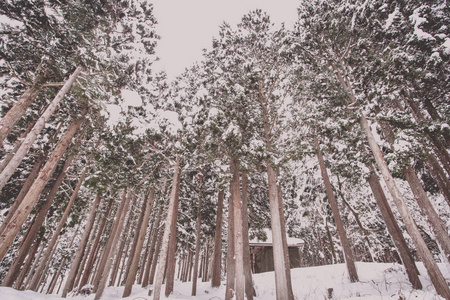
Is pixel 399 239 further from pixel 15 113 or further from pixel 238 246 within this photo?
pixel 15 113

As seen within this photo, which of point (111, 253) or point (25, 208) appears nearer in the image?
point (25, 208)

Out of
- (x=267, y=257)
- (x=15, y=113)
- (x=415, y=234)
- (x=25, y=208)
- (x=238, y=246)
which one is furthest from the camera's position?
(x=267, y=257)

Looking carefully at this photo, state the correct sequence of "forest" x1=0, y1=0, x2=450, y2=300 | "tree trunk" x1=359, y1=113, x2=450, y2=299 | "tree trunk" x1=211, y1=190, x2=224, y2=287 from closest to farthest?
1. "tree trunk" x1=359, y1=113, x2=450, y2=299
2. "forest" x1=0, y1=0, x2=450, y2=300
3. "tree trunk" x1=211, y1=190, x2=224, y2=287

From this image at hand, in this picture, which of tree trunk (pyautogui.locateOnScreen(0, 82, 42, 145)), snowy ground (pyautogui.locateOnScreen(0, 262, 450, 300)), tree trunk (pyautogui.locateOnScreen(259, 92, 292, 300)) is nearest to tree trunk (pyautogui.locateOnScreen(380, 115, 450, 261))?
snowy ground (pyautogui.locateOnScreen(0, 262, 450, 300))

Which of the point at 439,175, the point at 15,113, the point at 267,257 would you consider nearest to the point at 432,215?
the point at 439,175

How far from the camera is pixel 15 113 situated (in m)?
7.39

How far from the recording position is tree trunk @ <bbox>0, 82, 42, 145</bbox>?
7.13m

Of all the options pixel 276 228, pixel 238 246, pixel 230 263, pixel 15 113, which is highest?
pixel 15 113

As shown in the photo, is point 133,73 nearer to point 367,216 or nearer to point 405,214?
point 405,214

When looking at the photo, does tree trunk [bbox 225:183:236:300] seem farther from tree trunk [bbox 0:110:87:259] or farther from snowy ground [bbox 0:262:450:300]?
tree trunk [bbox 0:110:87:259]

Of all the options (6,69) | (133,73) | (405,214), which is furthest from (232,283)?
(6,69)

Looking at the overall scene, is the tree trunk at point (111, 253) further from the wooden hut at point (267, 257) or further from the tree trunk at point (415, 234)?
the wooden hut at point (267, 257)

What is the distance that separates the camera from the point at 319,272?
13422 mm

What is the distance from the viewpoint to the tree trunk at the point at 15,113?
281 inches
